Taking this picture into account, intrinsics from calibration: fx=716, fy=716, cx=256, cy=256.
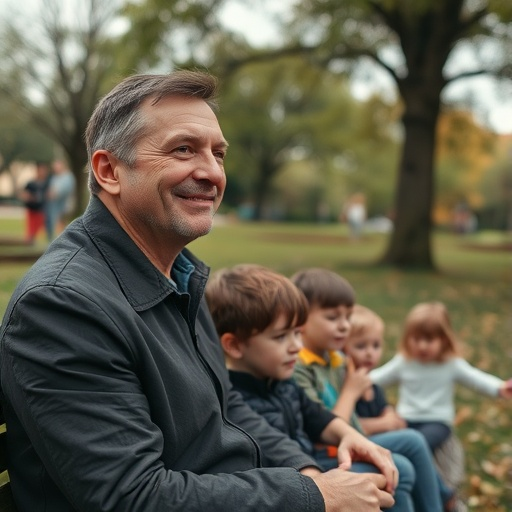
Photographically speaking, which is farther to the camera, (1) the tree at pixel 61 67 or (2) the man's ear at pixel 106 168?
(1) the tree at pixel 61 67

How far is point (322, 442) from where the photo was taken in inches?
112

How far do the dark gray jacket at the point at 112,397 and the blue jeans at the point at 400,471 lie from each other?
0.59 m

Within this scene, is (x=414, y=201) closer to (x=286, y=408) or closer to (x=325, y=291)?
(x=325, y=291)

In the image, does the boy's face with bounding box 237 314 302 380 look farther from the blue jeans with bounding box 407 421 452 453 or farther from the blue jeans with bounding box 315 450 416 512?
the blue jeans with bounding box 407 421 452 453

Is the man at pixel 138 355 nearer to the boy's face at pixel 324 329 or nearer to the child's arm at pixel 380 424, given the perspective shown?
the boy's face at pixel 324 329

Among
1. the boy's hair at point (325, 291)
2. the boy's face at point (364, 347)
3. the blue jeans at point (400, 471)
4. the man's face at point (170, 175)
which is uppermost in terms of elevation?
the man's face at point (170, 175)

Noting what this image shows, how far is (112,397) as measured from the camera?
1.64 m

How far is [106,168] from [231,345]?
105 centimetres

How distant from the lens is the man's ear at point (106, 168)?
203 cm

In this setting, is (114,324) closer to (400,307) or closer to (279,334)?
(279,334)

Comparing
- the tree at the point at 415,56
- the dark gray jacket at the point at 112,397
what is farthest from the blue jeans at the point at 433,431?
the tree at the point at 415,56

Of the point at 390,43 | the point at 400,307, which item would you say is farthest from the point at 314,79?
the point at 400,307

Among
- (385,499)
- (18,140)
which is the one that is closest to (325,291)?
(385,499)

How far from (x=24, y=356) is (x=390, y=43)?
17.1 meters
